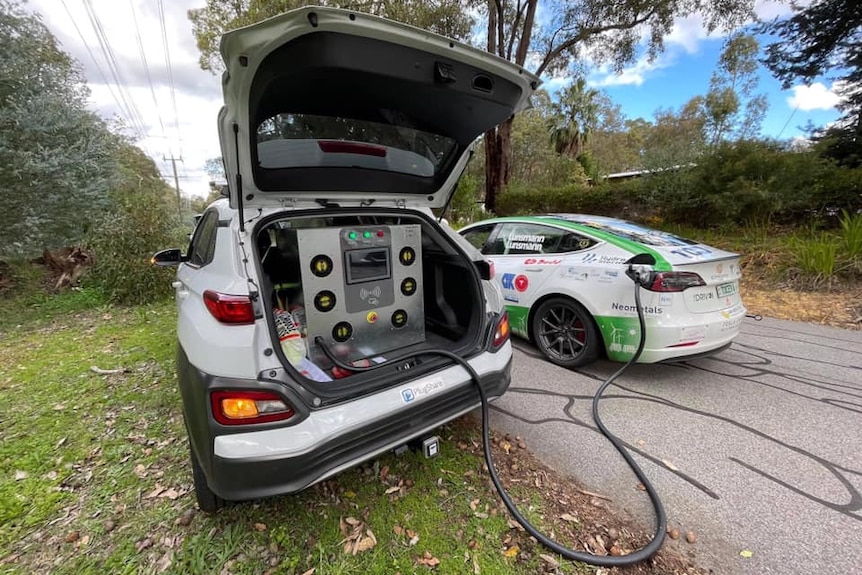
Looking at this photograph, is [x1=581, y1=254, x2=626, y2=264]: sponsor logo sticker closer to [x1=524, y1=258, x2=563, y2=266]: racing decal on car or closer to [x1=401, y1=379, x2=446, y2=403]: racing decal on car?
[x1=524, y1=258, x2=563, y2=266]: racing decal on car

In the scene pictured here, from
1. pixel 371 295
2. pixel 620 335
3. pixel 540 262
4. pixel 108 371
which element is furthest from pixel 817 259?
pixel 108 371

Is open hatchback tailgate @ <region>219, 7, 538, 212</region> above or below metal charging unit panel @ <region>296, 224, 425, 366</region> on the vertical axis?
above

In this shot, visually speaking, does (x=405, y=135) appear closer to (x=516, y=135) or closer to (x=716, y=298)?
(x=716, y=298)

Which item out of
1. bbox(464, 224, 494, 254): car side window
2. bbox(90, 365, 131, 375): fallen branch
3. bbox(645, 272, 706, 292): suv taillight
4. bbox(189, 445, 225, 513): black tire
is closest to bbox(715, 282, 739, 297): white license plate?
bbox(645, 272, 706, 292): suv taillight

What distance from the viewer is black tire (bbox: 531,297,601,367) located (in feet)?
9.84

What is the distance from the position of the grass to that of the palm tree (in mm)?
19761

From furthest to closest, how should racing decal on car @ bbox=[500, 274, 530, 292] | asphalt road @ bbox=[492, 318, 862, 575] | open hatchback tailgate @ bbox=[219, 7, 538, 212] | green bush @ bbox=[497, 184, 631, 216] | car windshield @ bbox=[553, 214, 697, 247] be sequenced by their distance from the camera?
1. green bush @ bbox=[497, 184, 631, 216]
2. racing decal on car @ bbox=[500, 274, 530, 292]
3. car windshield @ bbox=[553, 214, 697, 247]
4. asphalt road @ bbox=[492, 318, 862, 575]
5. open hatchback tailgate @ bbox=[219, 7, 538, 212]

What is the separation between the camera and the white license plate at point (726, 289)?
2715 mm

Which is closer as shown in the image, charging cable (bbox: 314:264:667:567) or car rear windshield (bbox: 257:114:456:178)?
charging cable (bbox: 314:264:667:567)

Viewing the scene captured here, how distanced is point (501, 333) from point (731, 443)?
4.94 feet

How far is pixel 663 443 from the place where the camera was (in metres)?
2.20

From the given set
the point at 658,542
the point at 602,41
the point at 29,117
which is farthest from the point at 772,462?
the point at 602,41

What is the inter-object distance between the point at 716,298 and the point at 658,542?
6.25ft

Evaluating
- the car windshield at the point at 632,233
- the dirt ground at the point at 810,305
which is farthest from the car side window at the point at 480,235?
the dirt ground at the point at 810,305
